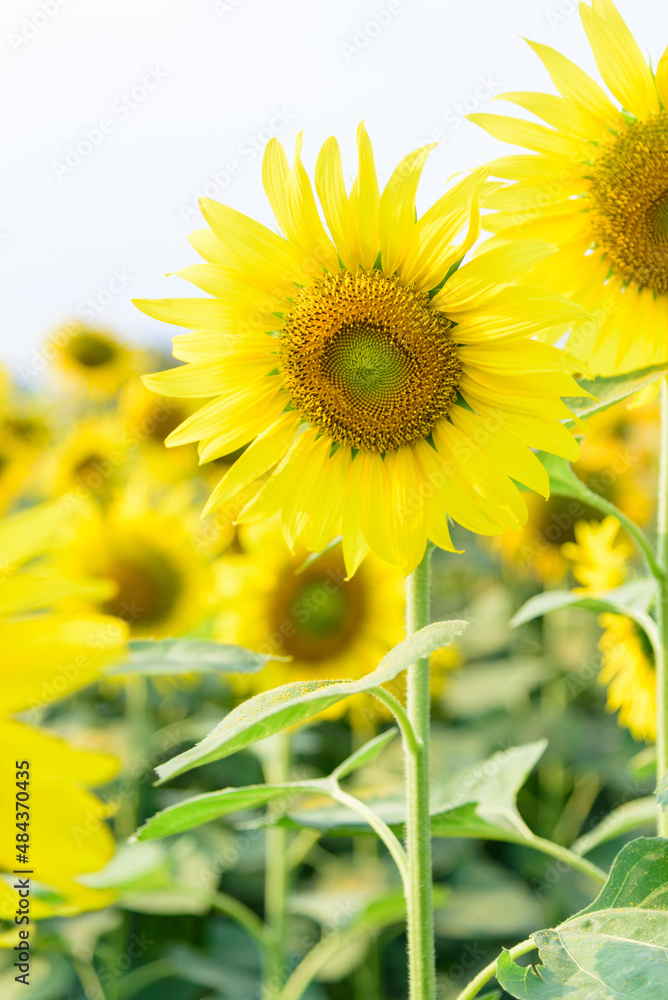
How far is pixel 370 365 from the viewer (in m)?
1.13

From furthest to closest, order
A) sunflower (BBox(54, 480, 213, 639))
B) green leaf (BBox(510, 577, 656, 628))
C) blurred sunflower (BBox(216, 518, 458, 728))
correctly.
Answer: sunflower (BBox(54, 480, 213, 639)), blurred sunflower (BBox(216, 518, 458, 728)), green leaf (BBox(510, 577, 656, 628))

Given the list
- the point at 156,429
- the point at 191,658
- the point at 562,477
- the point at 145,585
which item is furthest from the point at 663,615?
the point at 156,429

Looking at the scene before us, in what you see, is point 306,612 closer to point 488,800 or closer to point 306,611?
point 306,611

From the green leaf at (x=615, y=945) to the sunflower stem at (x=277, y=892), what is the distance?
46.0 inches

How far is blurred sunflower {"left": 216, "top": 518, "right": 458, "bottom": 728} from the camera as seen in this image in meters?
2.37

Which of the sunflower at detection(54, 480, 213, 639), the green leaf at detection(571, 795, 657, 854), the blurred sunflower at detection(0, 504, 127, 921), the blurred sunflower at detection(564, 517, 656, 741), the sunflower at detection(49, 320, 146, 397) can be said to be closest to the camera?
the blurred sunflower at detection(0, 504, 127, 921)

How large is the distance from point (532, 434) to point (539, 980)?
1.75ft

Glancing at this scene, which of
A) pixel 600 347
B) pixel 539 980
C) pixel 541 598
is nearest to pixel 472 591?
pixel 541 598

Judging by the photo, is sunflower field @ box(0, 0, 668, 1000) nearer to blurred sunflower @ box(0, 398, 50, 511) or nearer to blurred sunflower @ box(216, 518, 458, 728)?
blurred sunflower @ box(216, 518, 458, 728)

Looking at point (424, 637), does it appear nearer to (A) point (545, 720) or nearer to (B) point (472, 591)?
(A) point (545, 720)

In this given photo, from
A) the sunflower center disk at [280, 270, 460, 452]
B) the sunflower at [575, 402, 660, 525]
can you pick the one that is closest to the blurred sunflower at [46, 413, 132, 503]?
the sunflower at [575, 402, 660, 525]

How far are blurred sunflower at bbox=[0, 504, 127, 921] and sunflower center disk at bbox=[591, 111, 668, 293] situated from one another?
2.87 ft

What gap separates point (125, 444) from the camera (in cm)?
359

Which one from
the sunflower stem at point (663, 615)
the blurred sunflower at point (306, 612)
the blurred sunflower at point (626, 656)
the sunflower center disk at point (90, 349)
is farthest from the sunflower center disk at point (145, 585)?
the sunflower center disk at point (90, 349)
